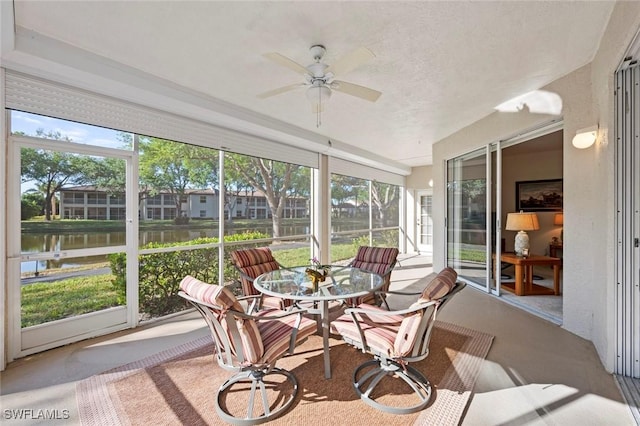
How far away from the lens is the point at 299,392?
83.9 inches

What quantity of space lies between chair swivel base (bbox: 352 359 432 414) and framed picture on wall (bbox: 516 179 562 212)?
5692mm

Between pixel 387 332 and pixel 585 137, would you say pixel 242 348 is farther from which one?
pixel 585 137

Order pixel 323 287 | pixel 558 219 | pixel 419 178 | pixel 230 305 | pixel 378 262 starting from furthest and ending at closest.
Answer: pixel 419 178
pixel 558 219
pixel 378 262
pixel 323 287
pixel 230 305

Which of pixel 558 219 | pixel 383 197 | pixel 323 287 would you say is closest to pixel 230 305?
pixel 323 287

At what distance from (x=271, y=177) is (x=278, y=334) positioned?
3417 millimetres

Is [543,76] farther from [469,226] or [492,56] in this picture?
[469,226]

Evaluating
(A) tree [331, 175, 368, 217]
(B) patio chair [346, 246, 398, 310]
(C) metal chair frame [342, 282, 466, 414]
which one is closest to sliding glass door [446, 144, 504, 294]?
(B) patio chair [346, 246, 398, 310]

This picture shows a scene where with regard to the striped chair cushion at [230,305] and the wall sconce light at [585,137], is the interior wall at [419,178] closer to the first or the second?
the wall sconce light at [585,137]

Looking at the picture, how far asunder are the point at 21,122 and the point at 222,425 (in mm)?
3111

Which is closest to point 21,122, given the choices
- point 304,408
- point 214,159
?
point 214,159

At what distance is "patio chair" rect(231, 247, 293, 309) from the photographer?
10.2 feet

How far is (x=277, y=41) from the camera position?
7.90 ft

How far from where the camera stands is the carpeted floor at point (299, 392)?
6.15 feet

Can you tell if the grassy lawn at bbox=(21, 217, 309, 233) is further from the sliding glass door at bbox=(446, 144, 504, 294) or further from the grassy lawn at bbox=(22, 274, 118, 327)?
the sliding glass door at bbox=(446, 144, 504, 294)
